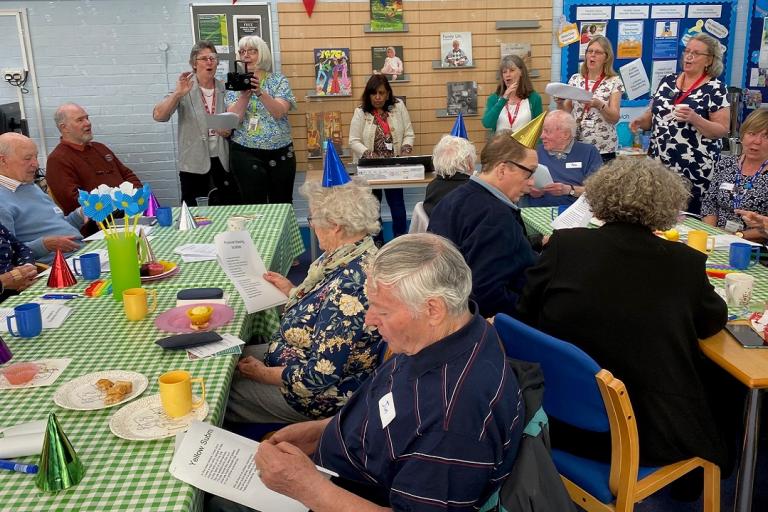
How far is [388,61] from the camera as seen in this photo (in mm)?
6055

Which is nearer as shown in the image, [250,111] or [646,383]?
[646,383]

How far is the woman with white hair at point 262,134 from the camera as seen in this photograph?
5102 millimetres

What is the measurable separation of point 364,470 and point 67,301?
4.78 feet

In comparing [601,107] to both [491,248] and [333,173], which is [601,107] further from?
[333,173]

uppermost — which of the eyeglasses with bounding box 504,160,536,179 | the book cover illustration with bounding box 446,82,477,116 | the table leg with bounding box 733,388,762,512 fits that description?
the book cover illustration with bounding box 446,82,477,116

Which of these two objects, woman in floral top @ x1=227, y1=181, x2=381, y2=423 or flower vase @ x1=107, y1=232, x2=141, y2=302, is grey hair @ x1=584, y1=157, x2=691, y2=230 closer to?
woman in floral top @ x1=227, y1=181, x2=381, y2=423

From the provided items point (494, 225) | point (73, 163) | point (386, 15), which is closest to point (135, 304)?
point (494, 225)

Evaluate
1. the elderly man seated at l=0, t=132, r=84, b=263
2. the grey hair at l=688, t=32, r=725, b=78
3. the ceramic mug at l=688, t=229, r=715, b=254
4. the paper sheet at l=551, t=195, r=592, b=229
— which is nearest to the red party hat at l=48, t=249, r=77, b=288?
the elderly man seated at l=0, t=132, r=84, b=263

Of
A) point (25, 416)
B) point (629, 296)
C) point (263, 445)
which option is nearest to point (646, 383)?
point (629, 296)

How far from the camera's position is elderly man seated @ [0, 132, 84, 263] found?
3256mm

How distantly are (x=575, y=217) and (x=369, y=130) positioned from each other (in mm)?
2723

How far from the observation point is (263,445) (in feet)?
4.91

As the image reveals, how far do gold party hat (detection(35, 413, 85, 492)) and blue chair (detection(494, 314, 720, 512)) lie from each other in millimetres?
1071

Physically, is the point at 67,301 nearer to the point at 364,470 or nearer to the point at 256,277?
the point at 256,277
